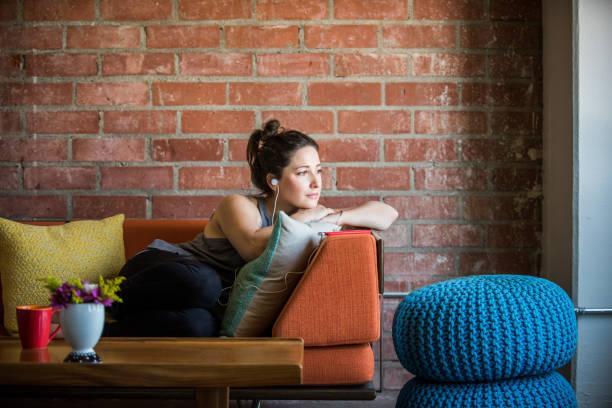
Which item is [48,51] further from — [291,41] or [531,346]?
[531,346]

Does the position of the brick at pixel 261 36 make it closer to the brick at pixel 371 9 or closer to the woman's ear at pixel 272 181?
the brick at pixel 371 9

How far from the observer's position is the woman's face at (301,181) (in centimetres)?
234

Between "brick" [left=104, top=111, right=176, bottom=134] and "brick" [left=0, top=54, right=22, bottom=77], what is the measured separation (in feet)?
1.28

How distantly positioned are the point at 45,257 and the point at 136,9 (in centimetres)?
106

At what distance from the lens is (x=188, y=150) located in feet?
9.14

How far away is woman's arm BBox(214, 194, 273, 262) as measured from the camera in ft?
7.22

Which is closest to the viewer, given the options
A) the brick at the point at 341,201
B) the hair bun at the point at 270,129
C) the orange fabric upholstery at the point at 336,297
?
the orange fabric upholstery at the point at 336,297

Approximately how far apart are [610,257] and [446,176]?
669 mm

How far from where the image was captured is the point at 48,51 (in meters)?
2.79

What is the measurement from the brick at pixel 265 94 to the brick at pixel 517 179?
0.83m

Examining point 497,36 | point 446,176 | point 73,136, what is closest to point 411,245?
point 446,176

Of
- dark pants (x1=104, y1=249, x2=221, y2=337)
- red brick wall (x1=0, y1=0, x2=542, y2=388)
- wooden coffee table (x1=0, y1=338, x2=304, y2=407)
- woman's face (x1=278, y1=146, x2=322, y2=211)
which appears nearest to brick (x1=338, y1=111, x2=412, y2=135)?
red brick wall (x1=0, y1=0, x2=542, y2=388)

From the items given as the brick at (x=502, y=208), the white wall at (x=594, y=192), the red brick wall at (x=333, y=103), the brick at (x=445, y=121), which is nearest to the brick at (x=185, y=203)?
the red brick wall at (x=333, y=103)

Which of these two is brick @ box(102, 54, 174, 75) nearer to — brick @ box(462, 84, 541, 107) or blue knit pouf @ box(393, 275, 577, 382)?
brick @ box(462, 84, 541, 107)
